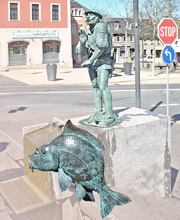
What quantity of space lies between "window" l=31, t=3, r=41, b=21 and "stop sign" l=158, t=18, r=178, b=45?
94.2ft

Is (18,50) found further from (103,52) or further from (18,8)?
(103,52)

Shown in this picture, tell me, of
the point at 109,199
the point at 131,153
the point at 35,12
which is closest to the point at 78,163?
the point at 109,199

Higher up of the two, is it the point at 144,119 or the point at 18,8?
the point at 18,8

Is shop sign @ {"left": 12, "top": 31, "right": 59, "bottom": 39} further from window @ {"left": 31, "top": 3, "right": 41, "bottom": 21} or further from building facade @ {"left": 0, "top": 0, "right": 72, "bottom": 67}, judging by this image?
window @ {"left": 31, "top": 3, "right": 41, "bottom": 21}

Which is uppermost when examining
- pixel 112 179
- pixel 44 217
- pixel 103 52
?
pixel 103 52

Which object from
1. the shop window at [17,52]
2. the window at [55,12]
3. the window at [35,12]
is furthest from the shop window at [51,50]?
the window at [35,12]

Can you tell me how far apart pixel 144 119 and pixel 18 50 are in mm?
32297

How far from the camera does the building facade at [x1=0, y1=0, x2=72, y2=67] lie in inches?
1336

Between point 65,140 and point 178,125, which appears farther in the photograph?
point 178,125

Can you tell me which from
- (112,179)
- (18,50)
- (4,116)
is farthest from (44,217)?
(18,50)

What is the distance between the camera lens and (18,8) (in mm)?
34219

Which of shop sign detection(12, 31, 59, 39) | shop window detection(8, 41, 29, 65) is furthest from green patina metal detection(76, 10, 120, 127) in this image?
shop sign detection(12, 31, 59, 39)

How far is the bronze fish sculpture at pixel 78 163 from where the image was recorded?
1.59 metres

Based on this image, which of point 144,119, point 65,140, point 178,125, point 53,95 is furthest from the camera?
point 53,95
